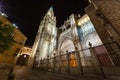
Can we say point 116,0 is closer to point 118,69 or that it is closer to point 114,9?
point 114,9

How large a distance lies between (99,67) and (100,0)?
5.36 m

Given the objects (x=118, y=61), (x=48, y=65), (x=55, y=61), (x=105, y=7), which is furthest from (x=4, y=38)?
(x=118, y=61)

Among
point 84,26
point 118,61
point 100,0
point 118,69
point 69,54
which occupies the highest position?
point 84,26

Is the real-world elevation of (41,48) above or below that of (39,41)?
below

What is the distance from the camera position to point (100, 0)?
5.74 m

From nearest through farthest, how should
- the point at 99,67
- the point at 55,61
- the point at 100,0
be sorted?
1. the point at 99,67
2. the point at 100,0
3. the point at 55,61

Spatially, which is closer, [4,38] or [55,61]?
[4,38]

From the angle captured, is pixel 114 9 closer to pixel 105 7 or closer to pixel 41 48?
pixel 105 7

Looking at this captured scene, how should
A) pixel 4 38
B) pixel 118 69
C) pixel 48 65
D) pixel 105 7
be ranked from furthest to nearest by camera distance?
pixel 48 65
pixel 4 38
pixel 105 7
pixel 118 69

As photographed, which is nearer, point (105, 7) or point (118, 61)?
point (118, 61)

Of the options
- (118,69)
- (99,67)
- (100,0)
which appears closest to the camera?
(118,69)

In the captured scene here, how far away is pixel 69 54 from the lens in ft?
26.2

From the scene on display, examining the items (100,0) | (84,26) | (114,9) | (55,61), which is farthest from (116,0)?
(84,26)

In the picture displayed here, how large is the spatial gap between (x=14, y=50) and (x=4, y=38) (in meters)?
13.5
